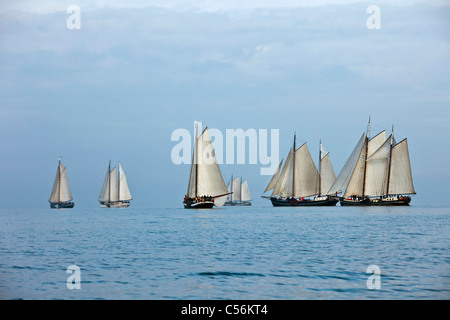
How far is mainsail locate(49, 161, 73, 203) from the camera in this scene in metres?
150

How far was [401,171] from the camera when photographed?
390 feet

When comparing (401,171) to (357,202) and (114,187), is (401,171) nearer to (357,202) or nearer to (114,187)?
(357,202)

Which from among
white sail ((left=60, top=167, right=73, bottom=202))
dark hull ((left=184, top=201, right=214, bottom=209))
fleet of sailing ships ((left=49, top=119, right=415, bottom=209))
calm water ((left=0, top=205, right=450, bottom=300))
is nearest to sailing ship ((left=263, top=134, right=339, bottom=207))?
fleet of sailing ships ((left=49, top=119, right=415, bottom=209))

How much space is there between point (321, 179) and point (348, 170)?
664 inches

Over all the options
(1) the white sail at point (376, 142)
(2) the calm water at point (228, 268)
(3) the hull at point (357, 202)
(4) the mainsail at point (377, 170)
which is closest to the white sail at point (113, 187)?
(4) the mainsail at point (377, 170)

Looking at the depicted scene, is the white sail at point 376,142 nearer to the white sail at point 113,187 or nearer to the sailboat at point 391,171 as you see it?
the sailboat at point 391,171

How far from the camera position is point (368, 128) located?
130 m

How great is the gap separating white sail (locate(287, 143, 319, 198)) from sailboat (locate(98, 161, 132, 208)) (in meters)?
53.7

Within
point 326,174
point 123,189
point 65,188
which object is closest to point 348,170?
point 326,174

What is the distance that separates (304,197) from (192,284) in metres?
124

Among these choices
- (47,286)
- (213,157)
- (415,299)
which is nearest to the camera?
(415,299)

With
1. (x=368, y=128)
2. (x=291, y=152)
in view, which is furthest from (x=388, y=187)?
(x=291, y=152)

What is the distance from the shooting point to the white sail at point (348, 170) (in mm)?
126500
